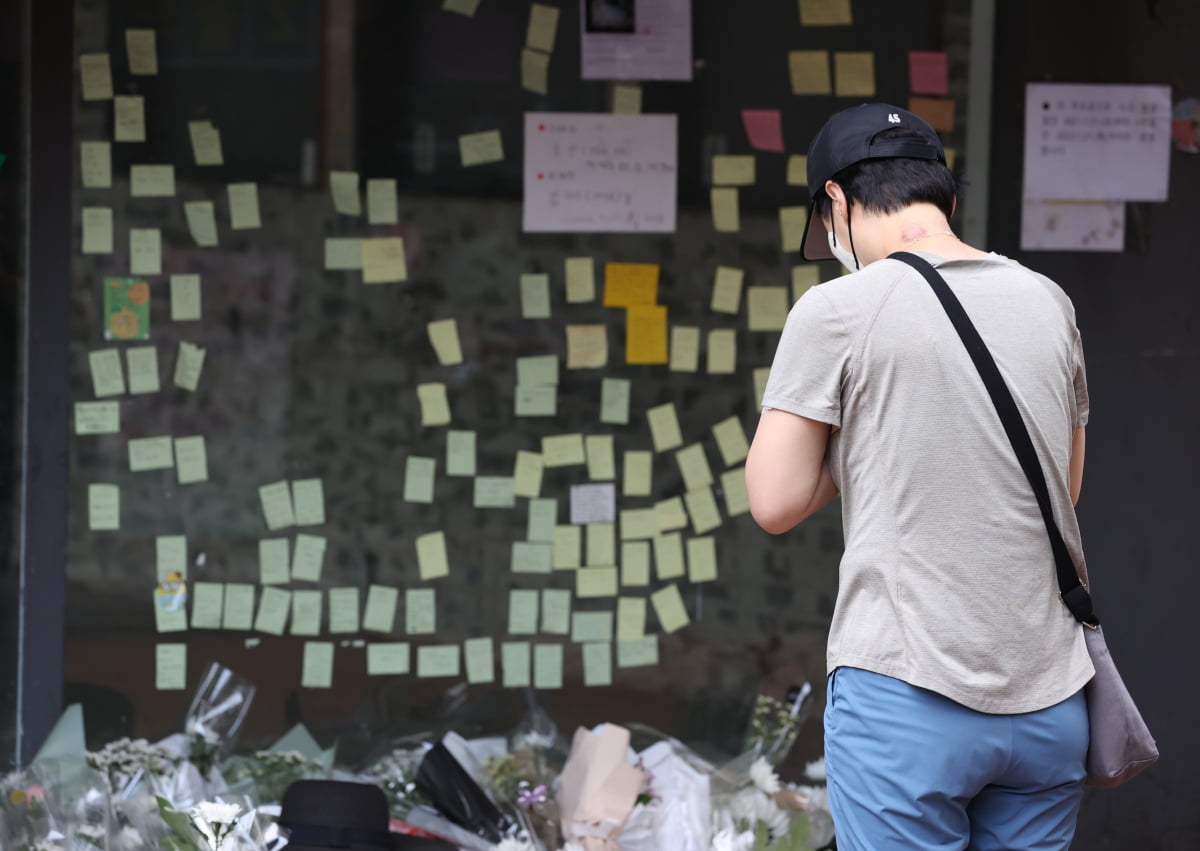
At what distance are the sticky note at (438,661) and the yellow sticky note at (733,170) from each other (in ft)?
5.65

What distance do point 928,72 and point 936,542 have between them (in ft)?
8.42

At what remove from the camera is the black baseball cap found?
2.02 meters

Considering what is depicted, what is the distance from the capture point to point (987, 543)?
73.4 inches

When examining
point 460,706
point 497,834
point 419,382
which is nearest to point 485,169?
point 419,382

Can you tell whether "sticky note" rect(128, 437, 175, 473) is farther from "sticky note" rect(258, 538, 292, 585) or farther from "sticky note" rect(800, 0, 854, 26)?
"sticky note" rect(800, 0, 854, 26)

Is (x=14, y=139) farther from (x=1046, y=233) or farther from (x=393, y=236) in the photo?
(x=1046, y=233)

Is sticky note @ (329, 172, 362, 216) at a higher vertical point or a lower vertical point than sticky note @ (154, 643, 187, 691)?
higher

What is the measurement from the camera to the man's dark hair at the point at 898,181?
202 centimetres

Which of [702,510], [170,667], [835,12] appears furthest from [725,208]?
[170,667]

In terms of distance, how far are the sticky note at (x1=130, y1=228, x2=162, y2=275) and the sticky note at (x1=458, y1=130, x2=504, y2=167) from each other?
98cm

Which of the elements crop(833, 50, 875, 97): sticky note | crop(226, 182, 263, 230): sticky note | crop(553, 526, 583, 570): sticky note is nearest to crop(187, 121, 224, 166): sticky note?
crop(226, 182, 263, 230): sticky note

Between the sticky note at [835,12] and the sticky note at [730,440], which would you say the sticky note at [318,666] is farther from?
the sticky note at [835,12]

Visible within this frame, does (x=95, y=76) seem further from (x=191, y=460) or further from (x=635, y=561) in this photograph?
(x=635, y=561)

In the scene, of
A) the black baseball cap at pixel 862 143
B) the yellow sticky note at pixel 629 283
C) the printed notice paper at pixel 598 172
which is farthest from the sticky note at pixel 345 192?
the black baseball cap at pixel 862 143
